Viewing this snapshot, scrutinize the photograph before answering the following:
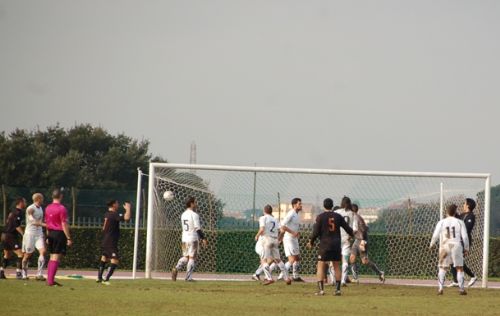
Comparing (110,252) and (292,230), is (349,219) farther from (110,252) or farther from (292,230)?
(110,252)

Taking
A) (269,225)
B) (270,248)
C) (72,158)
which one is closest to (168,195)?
(269,225)

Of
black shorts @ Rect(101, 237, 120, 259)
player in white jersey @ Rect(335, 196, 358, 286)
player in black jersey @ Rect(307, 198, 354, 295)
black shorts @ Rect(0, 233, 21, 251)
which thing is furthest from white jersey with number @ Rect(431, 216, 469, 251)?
black shorts @ Rect(0, 233, 21, 251)

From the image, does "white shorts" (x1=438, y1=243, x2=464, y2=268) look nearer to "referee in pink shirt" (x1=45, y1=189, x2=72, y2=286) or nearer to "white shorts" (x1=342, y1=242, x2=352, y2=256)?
"white shorts" (x1=342, y1=242, x2=352, y2=256)

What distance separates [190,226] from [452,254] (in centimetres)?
667

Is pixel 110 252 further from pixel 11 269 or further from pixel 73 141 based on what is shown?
pixel 73 141

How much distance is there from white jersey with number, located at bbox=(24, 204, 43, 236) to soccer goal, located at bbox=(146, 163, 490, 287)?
427cm

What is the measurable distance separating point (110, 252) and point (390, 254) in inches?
423

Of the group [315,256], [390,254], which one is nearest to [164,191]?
[315,256]

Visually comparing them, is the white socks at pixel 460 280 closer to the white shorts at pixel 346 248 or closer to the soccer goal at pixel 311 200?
the white shorts at pixel 346 248

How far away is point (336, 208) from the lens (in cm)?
2847

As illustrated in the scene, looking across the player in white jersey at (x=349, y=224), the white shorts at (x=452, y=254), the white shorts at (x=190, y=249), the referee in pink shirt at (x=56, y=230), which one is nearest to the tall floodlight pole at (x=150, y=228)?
the white shorts at (x=190, y=249)

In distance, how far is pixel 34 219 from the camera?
27109mm

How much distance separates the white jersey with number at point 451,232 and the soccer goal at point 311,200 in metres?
5.96

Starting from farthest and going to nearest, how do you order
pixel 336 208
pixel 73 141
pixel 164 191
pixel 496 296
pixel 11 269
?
pixel 73 141, pixel 11 269, pixel 164 191, pixel 336 208, pixel 496 296
